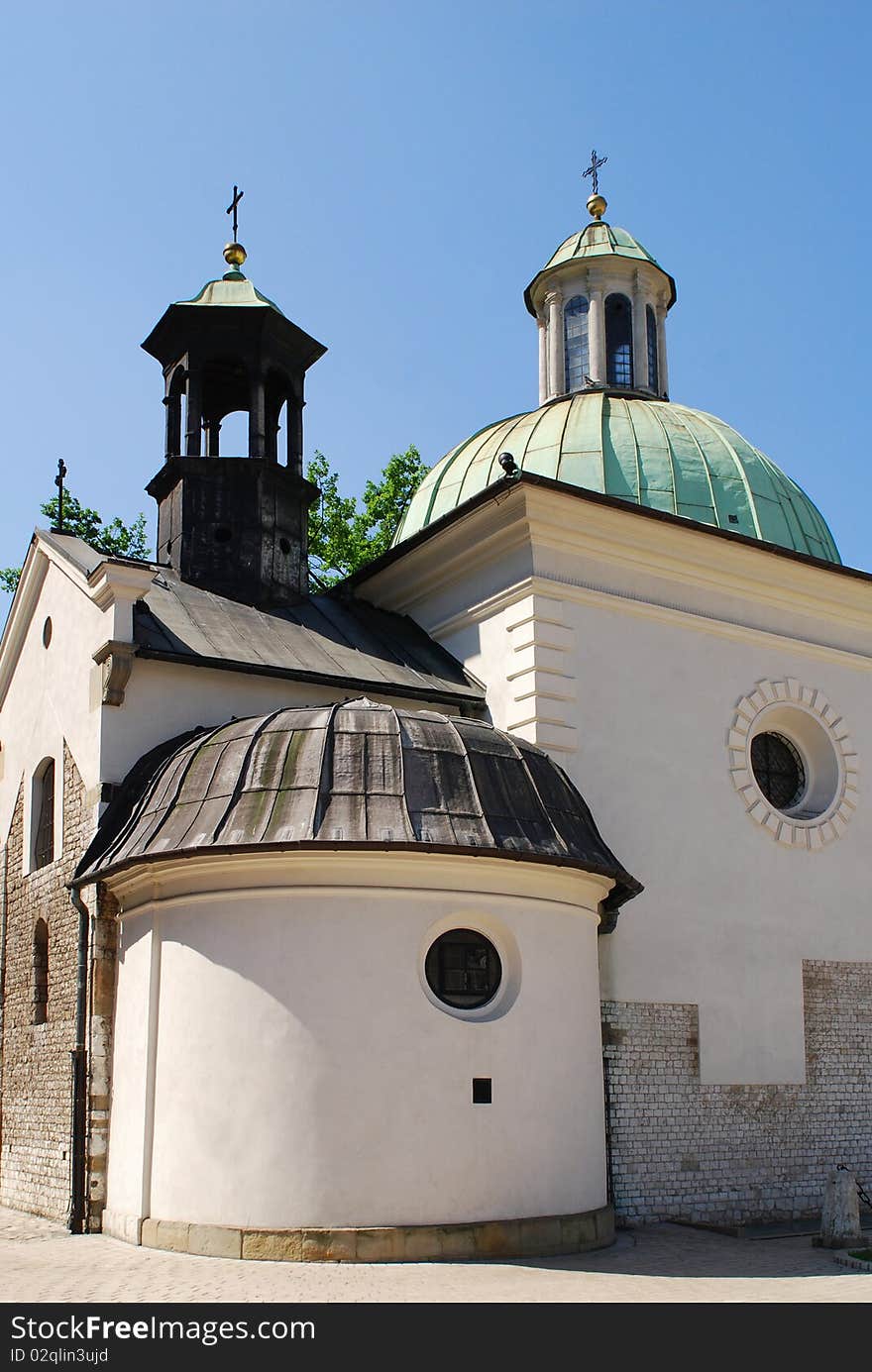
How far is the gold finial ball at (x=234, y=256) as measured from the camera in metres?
17.8

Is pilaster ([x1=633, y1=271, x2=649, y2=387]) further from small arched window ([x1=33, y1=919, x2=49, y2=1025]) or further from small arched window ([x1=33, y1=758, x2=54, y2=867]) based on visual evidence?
small arched window ([x1=33, y1=919, x2=49, y2=1025])

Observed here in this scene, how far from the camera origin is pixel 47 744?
1435cm

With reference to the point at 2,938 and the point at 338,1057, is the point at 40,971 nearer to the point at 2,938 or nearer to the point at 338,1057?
the point at 2,938

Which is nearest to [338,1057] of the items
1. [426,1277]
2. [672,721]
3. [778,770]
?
[426,1277]

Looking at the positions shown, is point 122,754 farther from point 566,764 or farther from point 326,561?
point 326,561

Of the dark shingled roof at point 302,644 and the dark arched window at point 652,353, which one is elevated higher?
the dark arched window at point 652,353

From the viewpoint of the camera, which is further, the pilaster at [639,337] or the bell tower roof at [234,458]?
the pilaster at [639,337]

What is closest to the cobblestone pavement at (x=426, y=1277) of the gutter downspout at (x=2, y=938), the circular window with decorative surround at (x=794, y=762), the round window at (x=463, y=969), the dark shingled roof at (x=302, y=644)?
the round window at (x=463, y=969)

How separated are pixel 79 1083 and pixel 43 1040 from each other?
1.61 meters

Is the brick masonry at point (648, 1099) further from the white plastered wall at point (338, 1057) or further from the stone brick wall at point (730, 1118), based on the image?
the white plastered wall at point (338, 1057)

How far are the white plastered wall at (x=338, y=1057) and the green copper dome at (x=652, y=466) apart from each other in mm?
6739

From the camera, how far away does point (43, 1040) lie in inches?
520

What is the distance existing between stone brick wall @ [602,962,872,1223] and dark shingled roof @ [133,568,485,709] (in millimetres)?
3925
